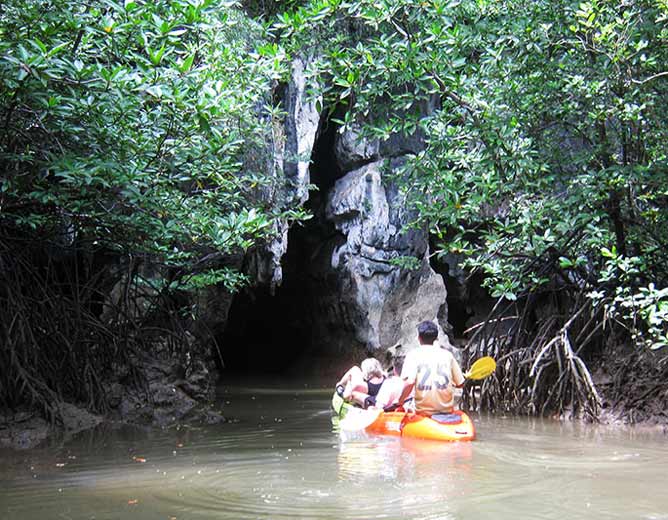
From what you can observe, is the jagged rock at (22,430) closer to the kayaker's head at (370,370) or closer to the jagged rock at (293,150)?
the kayaker's head at (370,370)

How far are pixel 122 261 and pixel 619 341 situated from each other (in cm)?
625

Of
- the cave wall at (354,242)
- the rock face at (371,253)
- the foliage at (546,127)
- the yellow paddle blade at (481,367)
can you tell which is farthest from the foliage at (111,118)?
the rock face at (371,253)

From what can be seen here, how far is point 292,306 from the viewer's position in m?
19.1

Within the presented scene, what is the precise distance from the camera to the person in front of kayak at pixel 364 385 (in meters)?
8.63

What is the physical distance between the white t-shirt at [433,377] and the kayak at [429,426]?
116 millimetres

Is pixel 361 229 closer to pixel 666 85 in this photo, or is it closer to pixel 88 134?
pixel 666 85

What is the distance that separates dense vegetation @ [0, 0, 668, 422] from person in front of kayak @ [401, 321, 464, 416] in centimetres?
173

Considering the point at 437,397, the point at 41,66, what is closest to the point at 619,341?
the point at 437,397

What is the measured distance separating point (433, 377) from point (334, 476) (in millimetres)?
2140

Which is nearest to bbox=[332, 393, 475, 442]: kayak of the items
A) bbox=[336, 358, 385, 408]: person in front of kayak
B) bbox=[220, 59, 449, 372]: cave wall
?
bbox=[336, 358, 385, 408]: person in front of kayak

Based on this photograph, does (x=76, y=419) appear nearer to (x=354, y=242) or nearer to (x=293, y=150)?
(x=293, y=150)

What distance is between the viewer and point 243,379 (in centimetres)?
1744

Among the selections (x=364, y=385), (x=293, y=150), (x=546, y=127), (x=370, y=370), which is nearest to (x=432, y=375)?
(x=364, y=385)

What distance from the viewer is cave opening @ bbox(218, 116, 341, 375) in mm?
16641
